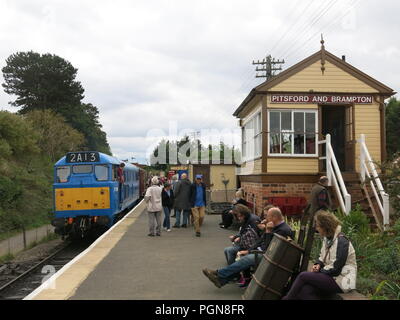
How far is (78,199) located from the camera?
14.8 m

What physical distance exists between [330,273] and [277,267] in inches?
23.2

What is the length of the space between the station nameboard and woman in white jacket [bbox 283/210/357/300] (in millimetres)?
9227

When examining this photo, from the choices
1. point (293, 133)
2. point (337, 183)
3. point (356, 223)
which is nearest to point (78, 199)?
point (293, 133)

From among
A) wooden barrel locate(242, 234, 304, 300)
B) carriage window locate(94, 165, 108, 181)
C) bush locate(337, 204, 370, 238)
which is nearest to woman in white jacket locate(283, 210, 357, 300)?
wooden barrel locate(242, 234, 304, 300)

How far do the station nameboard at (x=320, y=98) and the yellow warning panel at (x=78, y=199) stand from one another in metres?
6.34

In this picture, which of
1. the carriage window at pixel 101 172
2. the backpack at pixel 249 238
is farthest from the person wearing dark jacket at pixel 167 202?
the backpack at pixel 249 238

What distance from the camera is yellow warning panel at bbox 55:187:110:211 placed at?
14.7m

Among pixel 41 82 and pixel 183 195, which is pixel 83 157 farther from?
pixel 41 82

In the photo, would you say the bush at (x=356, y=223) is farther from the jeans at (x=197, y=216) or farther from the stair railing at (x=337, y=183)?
the jeans at (x=197, y=216)

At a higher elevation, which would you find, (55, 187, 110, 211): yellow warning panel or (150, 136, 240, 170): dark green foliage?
(150, 136, 240, 170): dark green foliage

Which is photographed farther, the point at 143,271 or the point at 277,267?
the point at 143,271

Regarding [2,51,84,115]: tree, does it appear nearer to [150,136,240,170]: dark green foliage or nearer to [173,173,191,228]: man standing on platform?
[150,136,240,170]: dark green foliage

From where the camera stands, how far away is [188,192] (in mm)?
13938
